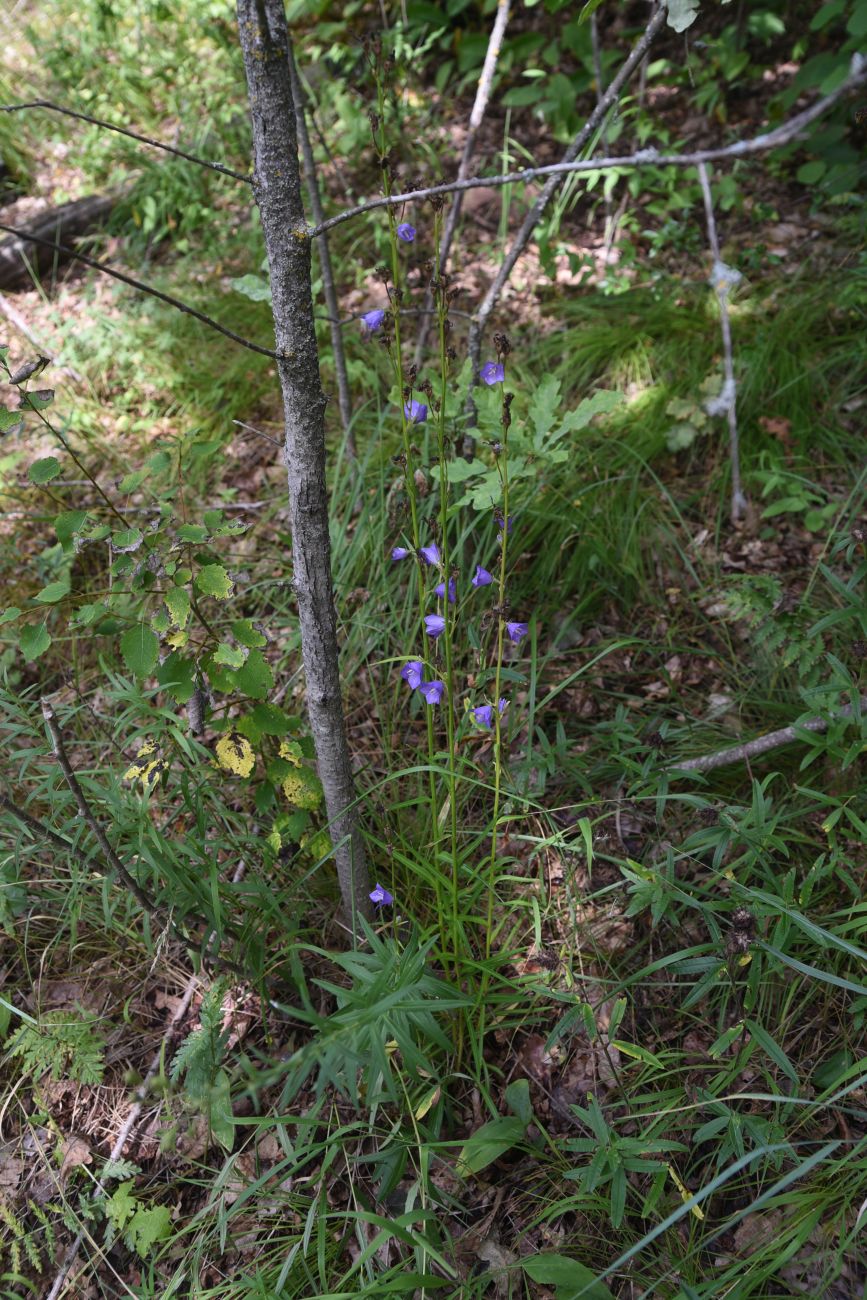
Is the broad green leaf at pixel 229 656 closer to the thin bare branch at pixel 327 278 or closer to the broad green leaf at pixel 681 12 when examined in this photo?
the thin bare branch at pixel 327 278

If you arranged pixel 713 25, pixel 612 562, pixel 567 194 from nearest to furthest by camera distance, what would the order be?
pixel 612 562
pixel 567 194
pixel 713 25

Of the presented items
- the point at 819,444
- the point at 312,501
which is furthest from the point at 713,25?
the point at 312,501

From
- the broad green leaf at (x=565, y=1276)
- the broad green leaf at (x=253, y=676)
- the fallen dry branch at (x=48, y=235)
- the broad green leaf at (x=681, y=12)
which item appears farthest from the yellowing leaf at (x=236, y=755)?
the fallen dry branch at (x=48, y=235)

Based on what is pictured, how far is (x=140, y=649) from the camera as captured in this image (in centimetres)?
158

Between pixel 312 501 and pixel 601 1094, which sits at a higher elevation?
pixel 312 501

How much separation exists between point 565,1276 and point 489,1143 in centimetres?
23

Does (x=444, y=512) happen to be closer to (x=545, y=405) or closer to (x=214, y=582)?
(x=214, y=582)

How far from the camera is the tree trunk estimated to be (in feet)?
3.92

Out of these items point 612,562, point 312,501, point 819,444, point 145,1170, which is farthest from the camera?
point 819,444

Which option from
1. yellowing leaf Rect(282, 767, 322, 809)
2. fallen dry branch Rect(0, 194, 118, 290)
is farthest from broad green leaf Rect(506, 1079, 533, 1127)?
fallen dry branch Rect(0, 194, 118, 290)

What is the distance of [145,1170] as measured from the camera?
5.52 ft

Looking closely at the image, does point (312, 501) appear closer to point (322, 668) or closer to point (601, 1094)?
point (322, 668)

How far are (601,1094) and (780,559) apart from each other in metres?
1.59

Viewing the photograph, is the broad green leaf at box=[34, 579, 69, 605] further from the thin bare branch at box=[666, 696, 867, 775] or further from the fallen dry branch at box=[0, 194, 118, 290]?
the fallen dry branch at box=[0, 194, 118, 290]
